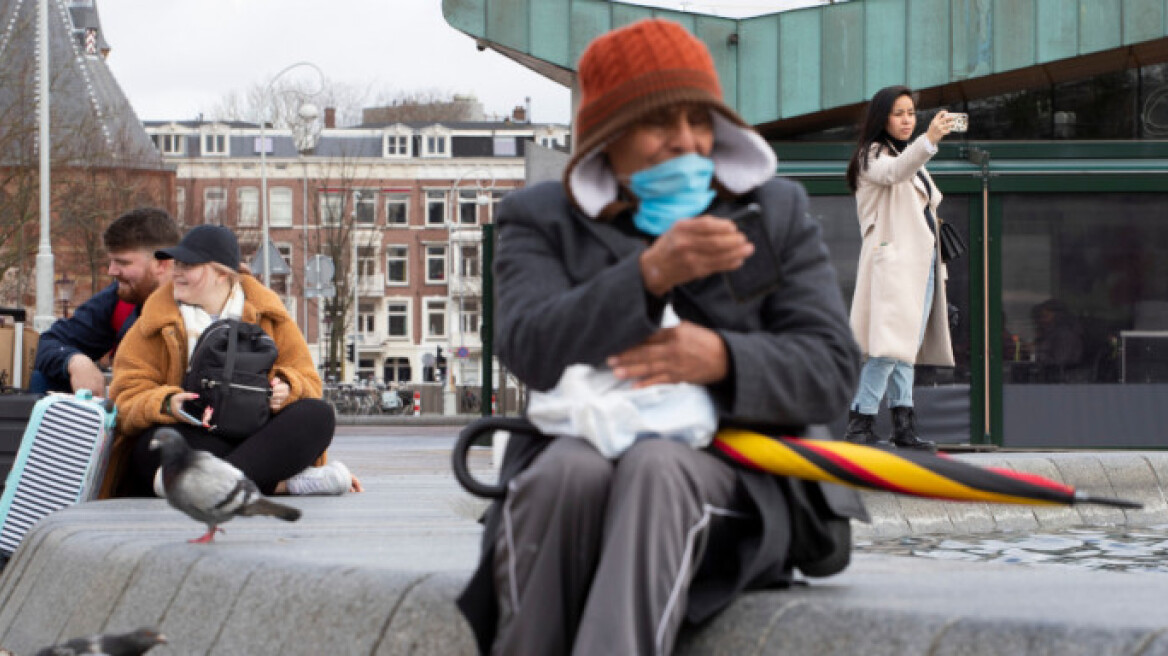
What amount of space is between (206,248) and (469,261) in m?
83.0

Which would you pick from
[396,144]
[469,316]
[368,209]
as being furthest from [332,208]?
[396,144]

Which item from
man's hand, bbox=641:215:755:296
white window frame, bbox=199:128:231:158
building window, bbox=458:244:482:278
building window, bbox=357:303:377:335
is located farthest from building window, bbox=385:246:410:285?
man's hand, bbox=641:215:755:296

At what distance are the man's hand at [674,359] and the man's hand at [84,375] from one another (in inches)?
183

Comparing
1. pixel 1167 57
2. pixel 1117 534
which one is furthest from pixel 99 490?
pixel 1167 57

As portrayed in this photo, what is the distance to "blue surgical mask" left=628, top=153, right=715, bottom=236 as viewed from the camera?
3.33m

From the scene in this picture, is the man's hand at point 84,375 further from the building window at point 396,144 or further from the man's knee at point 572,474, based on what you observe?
the building window at point 396,144

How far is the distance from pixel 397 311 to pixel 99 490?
87.8 metres

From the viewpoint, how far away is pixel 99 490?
7.23 meters

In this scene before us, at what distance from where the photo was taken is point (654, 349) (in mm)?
3215

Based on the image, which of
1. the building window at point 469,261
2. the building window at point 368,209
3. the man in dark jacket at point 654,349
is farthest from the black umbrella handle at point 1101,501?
the building window at point 368,209

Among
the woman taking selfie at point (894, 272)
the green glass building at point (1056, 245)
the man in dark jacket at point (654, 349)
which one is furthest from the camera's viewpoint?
the green glass building at point (1056, 245)

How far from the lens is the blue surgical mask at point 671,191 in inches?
131

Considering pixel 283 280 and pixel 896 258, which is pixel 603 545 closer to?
pixel 896 258

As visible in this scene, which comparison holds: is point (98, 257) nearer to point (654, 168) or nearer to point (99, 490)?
point (99, 490)
